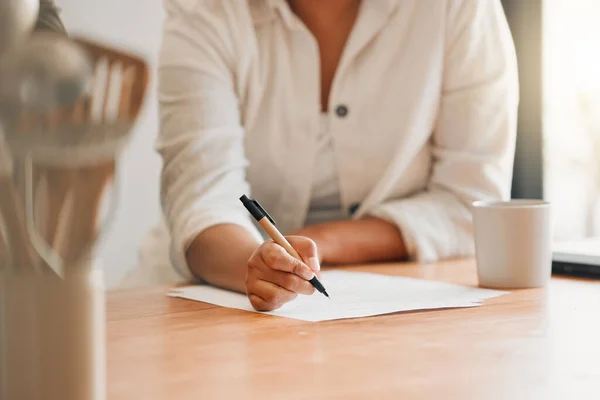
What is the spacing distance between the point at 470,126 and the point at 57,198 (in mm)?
1079

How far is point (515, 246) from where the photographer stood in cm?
105

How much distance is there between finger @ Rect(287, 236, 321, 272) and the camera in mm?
950

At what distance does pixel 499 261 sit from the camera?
3.42 feet

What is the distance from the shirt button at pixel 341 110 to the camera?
4.78 feet

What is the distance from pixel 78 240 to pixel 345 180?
1.05 meters

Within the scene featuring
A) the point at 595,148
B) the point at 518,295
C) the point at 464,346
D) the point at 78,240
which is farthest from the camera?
the point at 595,148

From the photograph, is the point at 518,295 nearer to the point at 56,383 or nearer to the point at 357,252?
the point at 357,252

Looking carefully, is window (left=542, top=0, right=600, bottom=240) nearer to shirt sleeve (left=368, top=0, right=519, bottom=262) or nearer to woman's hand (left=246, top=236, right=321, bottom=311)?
shirt sleeve (left=368, top=0, right=519, bottom=262)

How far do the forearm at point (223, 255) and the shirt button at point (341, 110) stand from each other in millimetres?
350

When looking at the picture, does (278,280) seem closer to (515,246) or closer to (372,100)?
(515,246)

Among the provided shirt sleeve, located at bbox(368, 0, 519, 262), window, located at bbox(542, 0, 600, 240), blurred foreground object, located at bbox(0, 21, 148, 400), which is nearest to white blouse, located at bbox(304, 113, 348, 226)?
shirt sleeve, located at bbox(368, 0, 519, 262)

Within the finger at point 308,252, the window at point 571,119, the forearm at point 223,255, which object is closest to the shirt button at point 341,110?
the forearm at point 223,255

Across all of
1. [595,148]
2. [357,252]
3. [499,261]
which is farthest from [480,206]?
[595,148]

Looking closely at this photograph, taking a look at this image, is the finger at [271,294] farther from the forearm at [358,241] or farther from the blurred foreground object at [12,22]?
the blurred foreground object at [12,22]
